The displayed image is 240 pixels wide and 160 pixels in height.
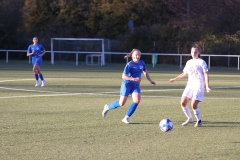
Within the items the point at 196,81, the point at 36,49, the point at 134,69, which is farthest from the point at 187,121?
the point at 36,49

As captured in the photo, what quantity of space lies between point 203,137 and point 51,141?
2957 mm

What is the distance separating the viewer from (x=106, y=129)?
12.0 metres

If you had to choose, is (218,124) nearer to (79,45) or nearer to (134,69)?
(134,69)

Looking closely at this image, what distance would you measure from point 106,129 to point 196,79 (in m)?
2.34

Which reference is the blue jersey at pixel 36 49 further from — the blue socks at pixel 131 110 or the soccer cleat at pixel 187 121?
the soccer cleat at pixel 187 121

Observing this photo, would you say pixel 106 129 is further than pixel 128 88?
No

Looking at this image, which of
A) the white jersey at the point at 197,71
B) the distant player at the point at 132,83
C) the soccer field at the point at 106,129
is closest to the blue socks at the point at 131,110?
the distant player at the point at 132,83

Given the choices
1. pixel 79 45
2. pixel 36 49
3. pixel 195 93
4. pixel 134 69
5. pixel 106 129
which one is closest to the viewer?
pixel 106 129

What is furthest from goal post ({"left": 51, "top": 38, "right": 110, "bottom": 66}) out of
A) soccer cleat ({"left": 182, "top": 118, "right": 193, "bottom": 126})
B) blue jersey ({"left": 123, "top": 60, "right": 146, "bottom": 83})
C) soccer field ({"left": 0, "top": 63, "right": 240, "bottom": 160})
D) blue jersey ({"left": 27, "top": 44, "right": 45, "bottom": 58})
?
soccer cleat ({"left": 182, "top": 118, "right": 193, "bottom": 126})

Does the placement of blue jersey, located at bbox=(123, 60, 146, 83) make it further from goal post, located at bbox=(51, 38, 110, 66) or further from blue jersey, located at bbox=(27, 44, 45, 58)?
goal post, located at bbox=(51, 38, 110, 66)

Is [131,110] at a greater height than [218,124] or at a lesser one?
greater

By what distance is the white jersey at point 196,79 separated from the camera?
12.6 metres

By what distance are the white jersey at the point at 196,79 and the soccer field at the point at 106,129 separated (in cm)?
75

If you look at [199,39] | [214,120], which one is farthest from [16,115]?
[199,39]
